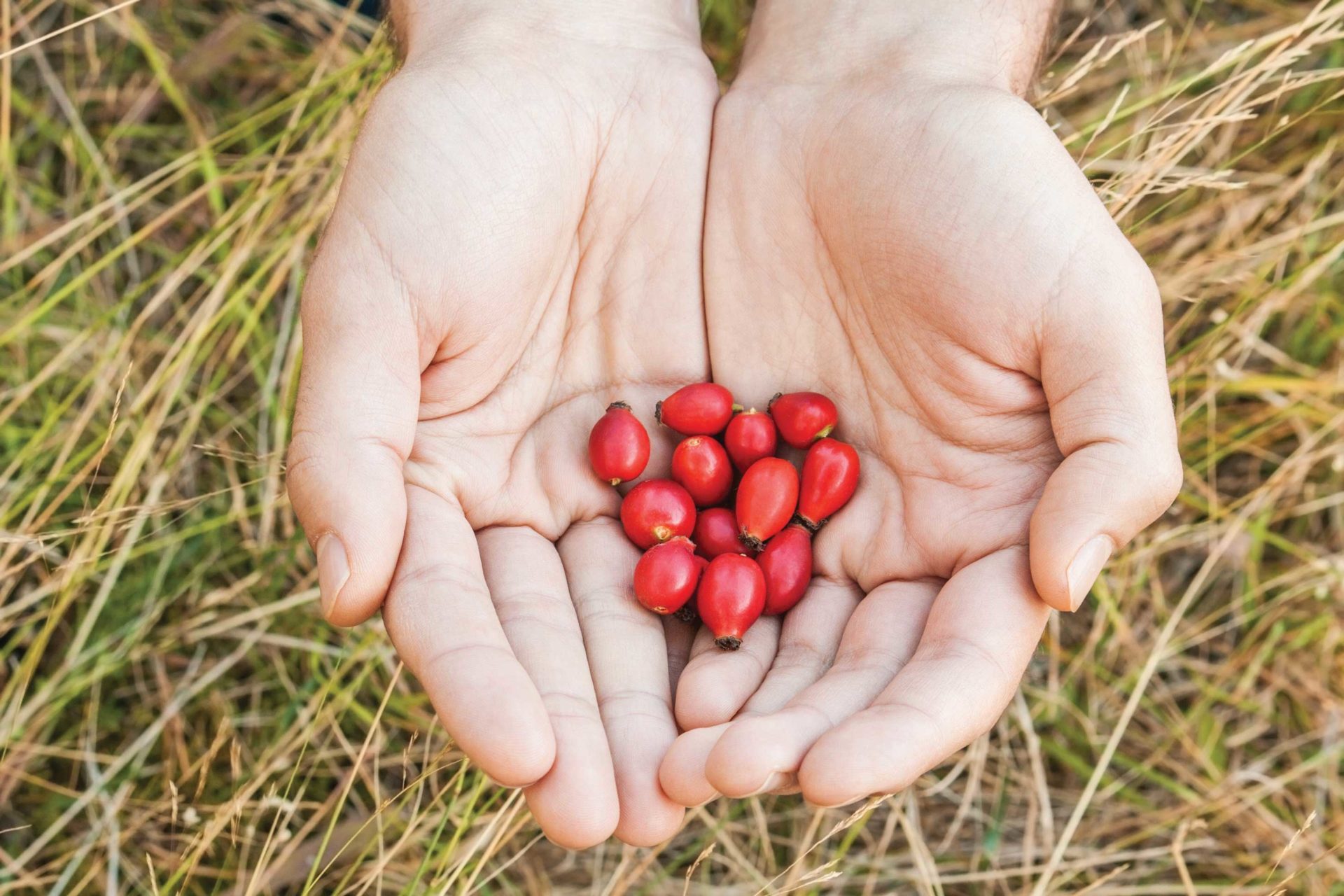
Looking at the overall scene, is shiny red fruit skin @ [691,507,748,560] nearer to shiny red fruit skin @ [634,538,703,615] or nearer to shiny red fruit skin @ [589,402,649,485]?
shiny red fruit skin @ [589,402,649,485]

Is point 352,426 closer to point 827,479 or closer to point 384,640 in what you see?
point 827,479

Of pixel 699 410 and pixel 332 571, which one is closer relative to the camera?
pixel 332 571

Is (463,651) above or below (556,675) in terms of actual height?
above

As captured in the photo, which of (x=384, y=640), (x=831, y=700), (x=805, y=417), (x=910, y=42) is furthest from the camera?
(x=384, y=640)

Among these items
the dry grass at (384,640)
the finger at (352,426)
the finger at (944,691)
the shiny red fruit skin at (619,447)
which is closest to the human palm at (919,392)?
the finger at (944,691)

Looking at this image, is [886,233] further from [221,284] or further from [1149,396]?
[221,284]

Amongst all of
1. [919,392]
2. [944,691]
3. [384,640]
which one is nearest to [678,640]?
[944,691]
